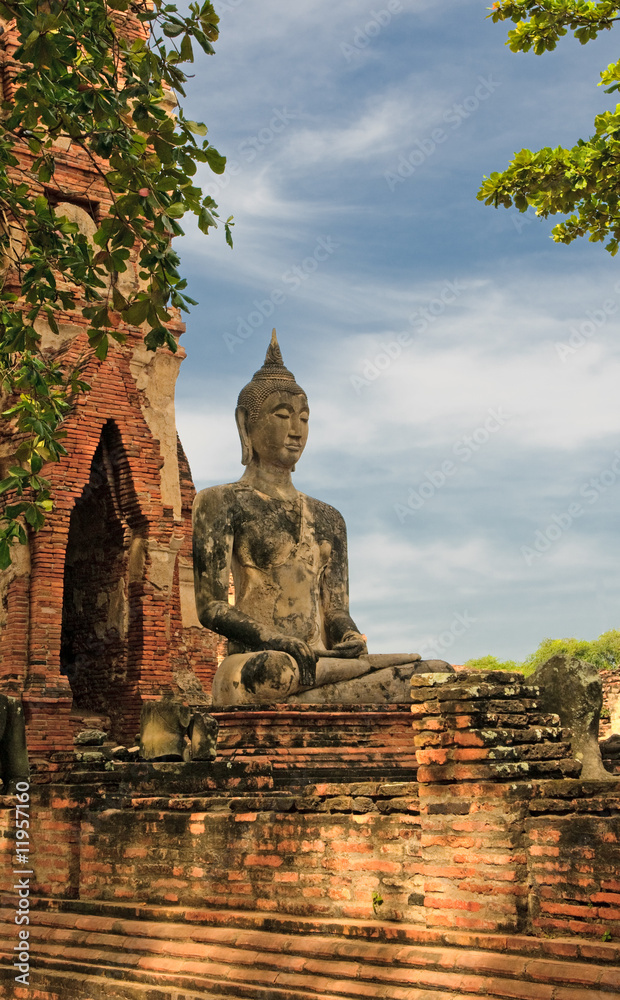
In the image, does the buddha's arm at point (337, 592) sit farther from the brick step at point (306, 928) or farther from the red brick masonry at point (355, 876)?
the brick step at point (306, 928)

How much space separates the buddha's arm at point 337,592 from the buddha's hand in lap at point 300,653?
31.6 inches

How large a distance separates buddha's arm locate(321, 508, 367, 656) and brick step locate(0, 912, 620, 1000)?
3476 mm

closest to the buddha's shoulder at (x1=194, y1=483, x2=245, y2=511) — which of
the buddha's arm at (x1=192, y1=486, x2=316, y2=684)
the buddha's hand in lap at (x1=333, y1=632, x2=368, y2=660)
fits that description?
the buddha's arm at (x1=192, y1=486, x2=316, y2=684)

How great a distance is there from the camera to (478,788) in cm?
446

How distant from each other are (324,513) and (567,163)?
12.0 feet

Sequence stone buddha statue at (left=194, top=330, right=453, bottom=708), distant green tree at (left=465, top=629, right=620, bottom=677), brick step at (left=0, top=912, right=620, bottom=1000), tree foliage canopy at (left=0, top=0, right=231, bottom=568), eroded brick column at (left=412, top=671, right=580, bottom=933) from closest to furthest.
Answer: brick step at (left=0, top=912, right=620, bottom=1000), eroded brick column at (left=412, top=671, right=580, bottom=933), tree foliage canopy at (left=0, top=0, right=231, bottom=568), stone buddha statue at (left=194, top=330, right=453, bottom=708), distant green tree at (left=465, top=629, right=620, bottom=677)

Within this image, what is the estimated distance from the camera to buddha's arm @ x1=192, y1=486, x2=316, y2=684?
853 cm

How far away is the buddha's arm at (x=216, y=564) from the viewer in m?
8.53

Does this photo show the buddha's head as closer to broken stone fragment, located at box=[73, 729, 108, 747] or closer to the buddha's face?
the buddha's face

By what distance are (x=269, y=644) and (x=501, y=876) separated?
4087 millimetres

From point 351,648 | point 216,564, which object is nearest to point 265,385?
point 216,564

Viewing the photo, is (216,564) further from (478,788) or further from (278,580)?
(478,788)

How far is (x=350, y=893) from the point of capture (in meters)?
4.88

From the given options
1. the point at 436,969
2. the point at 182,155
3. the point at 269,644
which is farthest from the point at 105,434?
the point at 436,969
